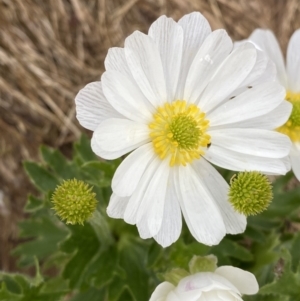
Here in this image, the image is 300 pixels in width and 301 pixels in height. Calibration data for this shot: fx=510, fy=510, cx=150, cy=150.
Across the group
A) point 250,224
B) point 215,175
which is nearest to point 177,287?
point 215,175

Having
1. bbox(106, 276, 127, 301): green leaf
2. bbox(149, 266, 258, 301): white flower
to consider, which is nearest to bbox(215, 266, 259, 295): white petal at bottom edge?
bbox(149, 266, 258, 301): white flower

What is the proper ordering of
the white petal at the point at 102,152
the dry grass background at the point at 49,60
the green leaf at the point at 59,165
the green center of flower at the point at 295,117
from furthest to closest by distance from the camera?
the dry grass background at the point at 49,60, the green leaf at the point at 59,165, the green center of flower at the point at 295,117, the white petal at the point at 102,152

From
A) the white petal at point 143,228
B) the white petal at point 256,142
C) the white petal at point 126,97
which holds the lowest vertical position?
the white petal at point 143,228

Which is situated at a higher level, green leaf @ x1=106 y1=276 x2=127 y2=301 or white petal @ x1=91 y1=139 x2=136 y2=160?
white petal @ x1=91 y1=139 x2=136 y2=160

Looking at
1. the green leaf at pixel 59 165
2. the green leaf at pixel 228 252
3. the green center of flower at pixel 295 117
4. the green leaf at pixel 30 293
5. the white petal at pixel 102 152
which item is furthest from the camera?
the green leaf at pixel 59 165

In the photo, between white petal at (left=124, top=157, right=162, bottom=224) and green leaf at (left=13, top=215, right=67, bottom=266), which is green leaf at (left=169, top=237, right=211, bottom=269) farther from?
green leaf at (left=13, top=215, right=67, bottom=266)

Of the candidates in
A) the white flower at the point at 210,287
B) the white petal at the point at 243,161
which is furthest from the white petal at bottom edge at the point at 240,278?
the white petal at the point at 243,161

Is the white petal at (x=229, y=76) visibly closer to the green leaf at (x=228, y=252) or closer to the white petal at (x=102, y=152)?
the white petal at (x=102, y=152)
